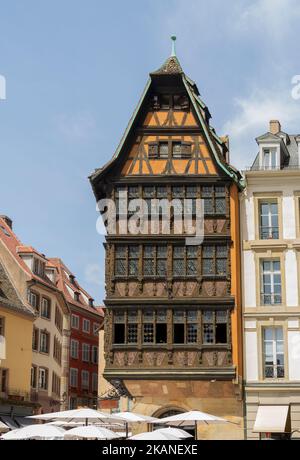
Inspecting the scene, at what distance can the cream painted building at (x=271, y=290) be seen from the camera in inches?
1378

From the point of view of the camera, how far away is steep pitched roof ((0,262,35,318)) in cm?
4822

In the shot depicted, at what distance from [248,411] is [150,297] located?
663cm

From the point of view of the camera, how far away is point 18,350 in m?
49.0

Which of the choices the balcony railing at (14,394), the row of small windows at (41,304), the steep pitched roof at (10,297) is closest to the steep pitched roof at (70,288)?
the row of small windows at (41,304)

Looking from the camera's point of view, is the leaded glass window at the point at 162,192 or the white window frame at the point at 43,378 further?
the white window frame at the point at 43,378

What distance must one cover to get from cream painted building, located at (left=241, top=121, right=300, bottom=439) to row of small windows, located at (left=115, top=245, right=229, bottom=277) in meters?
1.41

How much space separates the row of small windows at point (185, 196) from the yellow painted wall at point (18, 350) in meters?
14.5

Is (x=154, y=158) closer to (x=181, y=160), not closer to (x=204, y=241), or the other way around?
(x=181, y=160)

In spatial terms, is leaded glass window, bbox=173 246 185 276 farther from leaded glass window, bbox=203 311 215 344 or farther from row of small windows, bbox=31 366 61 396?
row of small windows, bbox=31 366 61 396

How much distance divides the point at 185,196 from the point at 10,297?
18037 millimetres

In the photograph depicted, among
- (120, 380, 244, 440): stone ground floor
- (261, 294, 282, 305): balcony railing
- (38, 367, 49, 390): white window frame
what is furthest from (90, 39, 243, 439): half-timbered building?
(38, 367, 49, 390): white window frame

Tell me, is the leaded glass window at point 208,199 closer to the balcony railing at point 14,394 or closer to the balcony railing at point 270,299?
the balcony railing at point 270,299

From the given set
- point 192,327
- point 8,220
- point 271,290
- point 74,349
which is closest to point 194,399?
point 192,327
